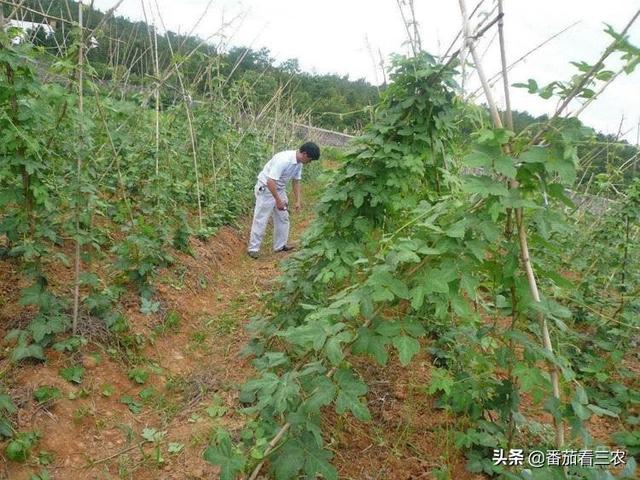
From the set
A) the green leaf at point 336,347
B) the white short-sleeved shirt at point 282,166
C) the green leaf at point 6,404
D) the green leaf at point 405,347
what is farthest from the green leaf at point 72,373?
the white short-sleeved shirt at point 282,166

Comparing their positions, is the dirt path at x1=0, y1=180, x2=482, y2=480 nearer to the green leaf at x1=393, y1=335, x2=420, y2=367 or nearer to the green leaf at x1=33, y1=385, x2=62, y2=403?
the green leaf at x1=33, y1=385, x2=62, y2=403

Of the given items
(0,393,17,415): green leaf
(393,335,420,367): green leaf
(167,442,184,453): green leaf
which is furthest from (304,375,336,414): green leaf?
(0,393,17,415): green leaf

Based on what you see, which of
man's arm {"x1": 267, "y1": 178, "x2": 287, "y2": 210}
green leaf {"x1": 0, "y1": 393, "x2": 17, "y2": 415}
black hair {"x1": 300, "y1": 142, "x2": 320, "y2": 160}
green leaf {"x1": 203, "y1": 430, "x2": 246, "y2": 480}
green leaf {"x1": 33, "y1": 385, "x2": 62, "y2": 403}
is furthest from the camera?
man's arm {"x1": 267, "y1": 178, "x2": 287, "y2": 210}

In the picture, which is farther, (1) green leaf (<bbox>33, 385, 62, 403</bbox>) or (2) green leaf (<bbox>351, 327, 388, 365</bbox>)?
(1) green leaf (<bbox>33, 385, 62, 403</bbox>)

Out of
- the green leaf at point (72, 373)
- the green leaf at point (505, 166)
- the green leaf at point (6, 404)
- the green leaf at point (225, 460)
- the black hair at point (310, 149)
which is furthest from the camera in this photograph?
the black hair at point (310, 149)

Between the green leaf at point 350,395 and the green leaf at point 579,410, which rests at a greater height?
the green leaf at point 579,410

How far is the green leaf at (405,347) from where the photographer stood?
1.57 meters

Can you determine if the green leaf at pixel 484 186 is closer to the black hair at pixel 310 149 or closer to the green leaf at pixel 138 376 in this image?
the green leaf at pixel 138 376

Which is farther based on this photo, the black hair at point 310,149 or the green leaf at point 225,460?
the black hair at point 310,149

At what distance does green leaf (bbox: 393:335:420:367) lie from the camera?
1574 mm

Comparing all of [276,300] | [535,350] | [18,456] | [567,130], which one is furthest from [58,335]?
[567,130]

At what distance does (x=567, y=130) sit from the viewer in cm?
145

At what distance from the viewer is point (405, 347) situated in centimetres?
159

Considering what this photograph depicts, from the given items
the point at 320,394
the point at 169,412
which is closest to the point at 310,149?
the point at 169,412
